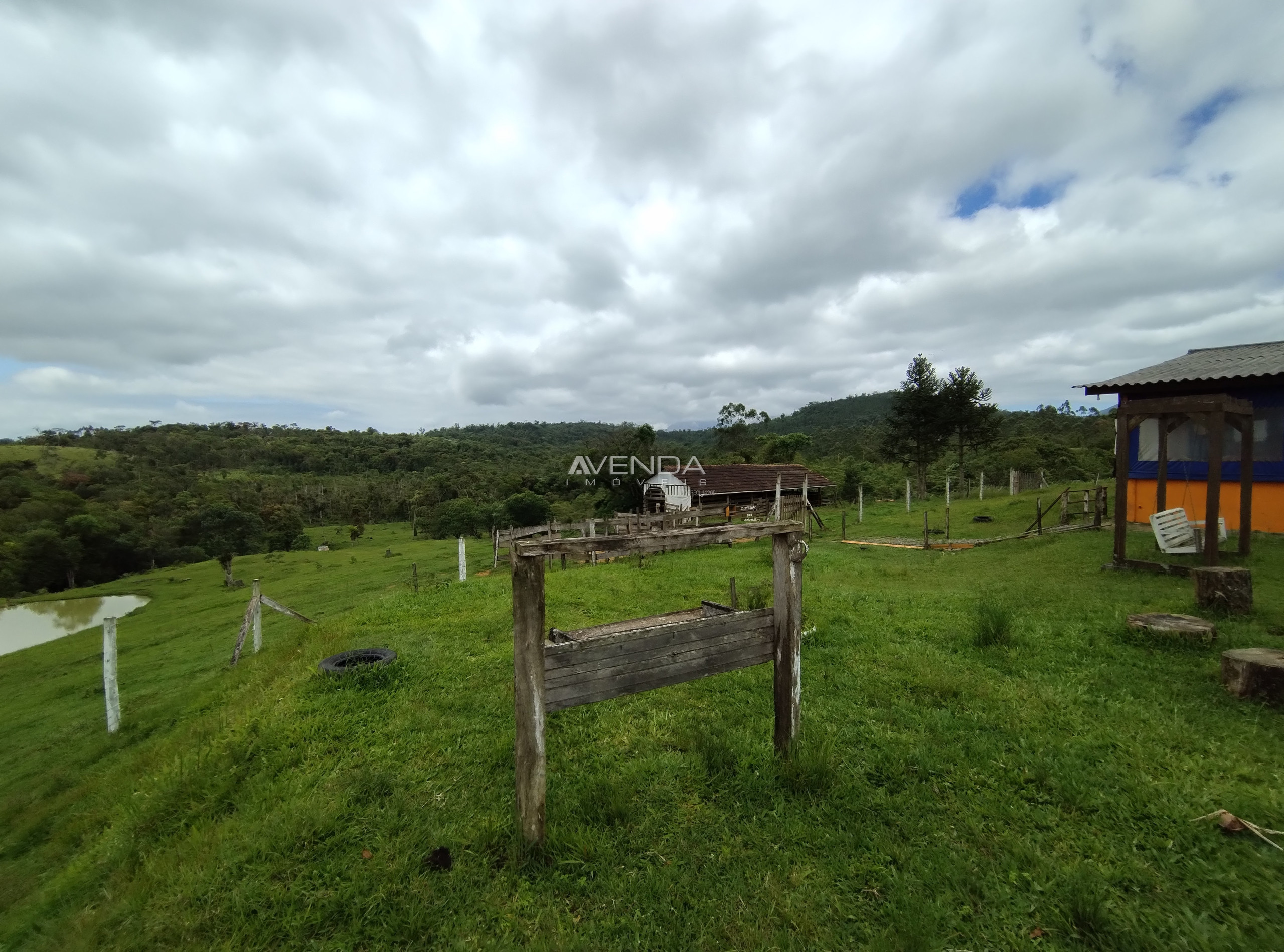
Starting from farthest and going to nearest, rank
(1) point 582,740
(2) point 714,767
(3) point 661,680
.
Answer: (1) point 582,740
(2) point 714,767
(3) point 661,680

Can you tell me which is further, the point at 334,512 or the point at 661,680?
the point at 334,512

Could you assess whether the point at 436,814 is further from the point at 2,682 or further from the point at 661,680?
the point at 2,682

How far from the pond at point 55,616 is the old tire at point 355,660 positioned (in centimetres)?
3013

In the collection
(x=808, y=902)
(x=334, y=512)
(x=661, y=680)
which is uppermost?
(x=661, y=680)

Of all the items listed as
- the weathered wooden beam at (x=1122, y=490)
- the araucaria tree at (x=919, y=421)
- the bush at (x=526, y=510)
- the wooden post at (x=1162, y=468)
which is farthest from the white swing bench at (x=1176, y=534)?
the bush at (x=526, y=510)

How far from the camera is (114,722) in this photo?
6.70m

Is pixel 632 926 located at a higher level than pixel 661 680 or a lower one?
lower

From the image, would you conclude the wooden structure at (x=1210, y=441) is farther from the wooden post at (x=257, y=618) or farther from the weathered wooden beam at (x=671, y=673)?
the wooden post at (x=257, y=618)

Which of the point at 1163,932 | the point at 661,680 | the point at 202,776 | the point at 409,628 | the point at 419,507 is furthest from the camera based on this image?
the point at 419,507

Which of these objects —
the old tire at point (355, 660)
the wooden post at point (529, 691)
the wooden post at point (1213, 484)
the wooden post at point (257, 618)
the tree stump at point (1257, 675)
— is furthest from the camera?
the wooden post at point (257, 618)

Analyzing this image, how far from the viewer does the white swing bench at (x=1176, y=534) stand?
8.84 meters

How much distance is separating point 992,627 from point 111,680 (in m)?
11.0

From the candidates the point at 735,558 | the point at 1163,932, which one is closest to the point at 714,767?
the point at 1163,932

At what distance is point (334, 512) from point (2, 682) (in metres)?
54.1
